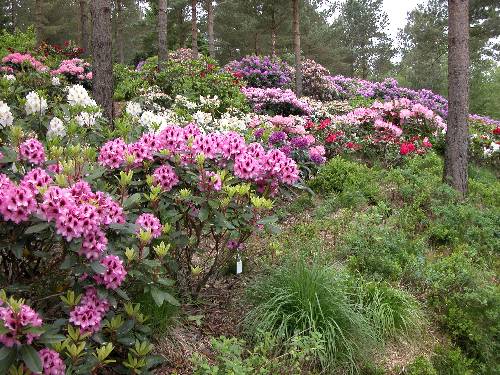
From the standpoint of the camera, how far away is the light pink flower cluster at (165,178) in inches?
126

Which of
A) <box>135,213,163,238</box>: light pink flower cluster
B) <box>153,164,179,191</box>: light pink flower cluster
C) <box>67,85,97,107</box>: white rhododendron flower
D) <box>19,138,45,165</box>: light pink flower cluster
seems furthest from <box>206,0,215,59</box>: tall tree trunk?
<box>135,213,163,238</box>: light pink flower cluster

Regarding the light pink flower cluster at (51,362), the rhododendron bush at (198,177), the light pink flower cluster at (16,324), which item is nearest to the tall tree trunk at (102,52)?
the rhododendron bush at (198,177)

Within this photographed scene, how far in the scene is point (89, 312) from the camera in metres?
2.52

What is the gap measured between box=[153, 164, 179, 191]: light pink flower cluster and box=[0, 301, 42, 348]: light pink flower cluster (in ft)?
4.36

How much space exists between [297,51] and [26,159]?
12120 millimetres

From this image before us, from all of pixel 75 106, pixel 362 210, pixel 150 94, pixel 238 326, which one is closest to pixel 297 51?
pixel 150 94

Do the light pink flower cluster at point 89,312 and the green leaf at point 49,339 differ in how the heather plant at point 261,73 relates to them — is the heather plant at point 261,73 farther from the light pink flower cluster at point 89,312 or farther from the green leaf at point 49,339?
the green leaf at point 49,339

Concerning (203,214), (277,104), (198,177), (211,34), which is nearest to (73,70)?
(277,104)

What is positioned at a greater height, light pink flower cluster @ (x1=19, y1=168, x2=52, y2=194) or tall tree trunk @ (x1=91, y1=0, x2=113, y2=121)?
tall tree trunk @ (x1=91, y1=0, x2=113, y2=121)

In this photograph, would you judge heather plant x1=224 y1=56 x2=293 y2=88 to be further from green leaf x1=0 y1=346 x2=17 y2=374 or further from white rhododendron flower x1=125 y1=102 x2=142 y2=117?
green leaf x1=0 y1=346 x2=17 y2=374

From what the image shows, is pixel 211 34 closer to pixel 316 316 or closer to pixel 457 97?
pixel 457 97

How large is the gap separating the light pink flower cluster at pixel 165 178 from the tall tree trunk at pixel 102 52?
431 cm

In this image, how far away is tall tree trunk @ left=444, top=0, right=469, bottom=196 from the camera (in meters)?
6.84

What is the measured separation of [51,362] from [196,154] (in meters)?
1.61
